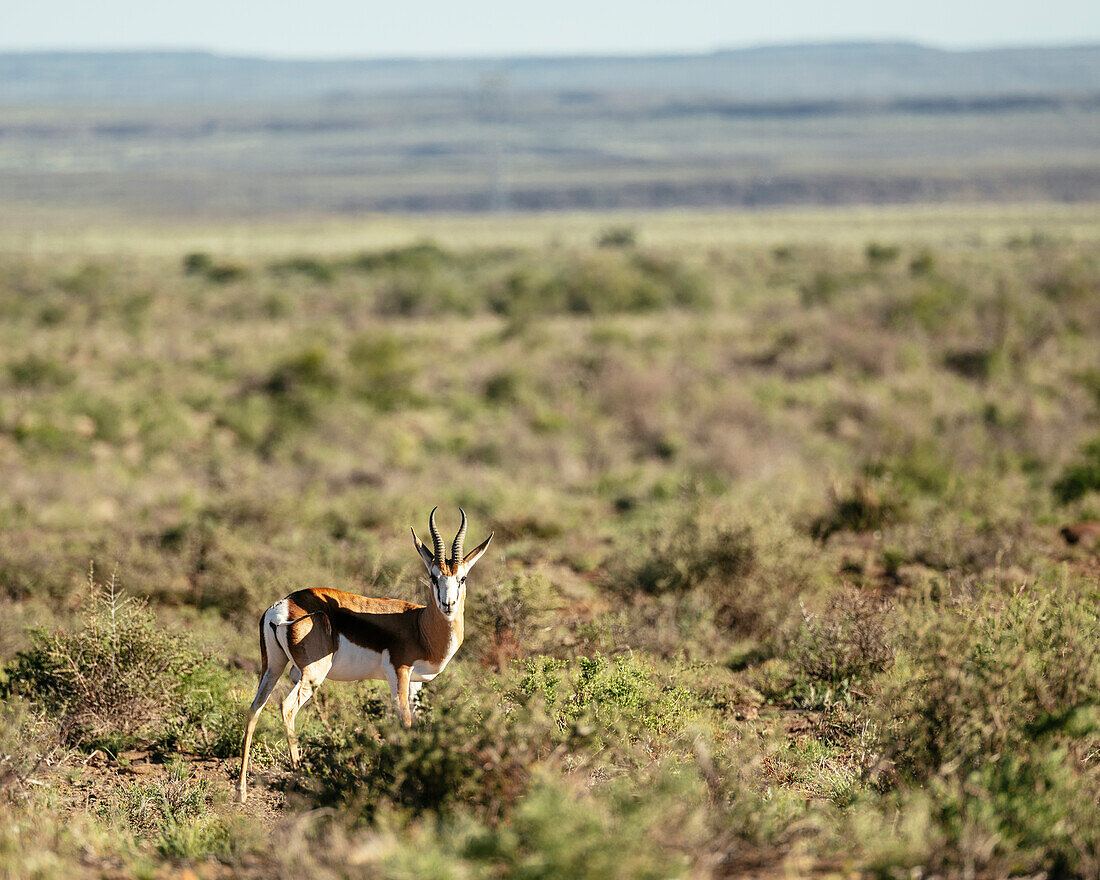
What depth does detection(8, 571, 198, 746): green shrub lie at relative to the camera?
23.5 feet

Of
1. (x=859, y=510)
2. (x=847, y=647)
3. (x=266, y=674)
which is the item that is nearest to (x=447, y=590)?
(x=266, y=674)

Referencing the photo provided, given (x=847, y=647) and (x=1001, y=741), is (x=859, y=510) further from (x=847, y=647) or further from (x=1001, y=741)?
(x=1001, y=741)

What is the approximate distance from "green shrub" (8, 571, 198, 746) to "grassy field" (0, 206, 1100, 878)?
0.03 meters

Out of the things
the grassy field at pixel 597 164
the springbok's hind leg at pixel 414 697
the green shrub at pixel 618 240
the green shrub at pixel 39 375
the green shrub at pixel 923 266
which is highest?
the grassy field at pixel 597 164

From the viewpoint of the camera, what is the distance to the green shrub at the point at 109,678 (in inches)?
283

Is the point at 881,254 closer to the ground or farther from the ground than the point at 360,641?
farther from the ground

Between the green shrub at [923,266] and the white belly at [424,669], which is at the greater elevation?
the green shrub at [923,266]

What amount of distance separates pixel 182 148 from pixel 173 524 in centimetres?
18878

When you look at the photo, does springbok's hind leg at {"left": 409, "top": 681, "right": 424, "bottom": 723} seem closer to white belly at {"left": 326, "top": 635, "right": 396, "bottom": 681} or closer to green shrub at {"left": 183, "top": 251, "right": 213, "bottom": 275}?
white belly at {"left": 326, "top": 635, "right": 396, "bottom": 681}

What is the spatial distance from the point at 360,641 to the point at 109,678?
1.92 m

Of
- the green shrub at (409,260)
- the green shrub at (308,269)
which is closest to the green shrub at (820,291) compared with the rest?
the green shrub at (409,260)

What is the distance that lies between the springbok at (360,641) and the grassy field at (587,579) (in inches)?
7.7

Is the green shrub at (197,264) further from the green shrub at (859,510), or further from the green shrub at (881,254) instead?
the green shrub at (859,510)

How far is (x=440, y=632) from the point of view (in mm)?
6332
